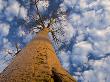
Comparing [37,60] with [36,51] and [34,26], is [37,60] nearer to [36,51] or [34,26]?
[36,51]

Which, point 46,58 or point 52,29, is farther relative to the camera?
point 52,29

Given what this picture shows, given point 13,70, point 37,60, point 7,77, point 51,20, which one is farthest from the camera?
point 51,20

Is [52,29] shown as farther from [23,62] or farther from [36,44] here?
[23,62]

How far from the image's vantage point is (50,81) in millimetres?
2666

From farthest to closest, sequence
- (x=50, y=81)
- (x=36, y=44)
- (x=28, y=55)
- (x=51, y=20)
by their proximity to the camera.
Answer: (x=51, y=20)
(x=36, y=44)
(x=28, y=55)
(x=50, y=81)

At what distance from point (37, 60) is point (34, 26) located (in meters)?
6.62

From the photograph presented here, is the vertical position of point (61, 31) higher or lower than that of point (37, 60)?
higher

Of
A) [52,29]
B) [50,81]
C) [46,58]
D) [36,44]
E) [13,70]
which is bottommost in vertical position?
[50,81]

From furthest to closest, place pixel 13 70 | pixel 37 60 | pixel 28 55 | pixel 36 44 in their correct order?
pixel 36 44
pixel 28 55
pixel 37 60
pixel 13 70

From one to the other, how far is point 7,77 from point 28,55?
76cm

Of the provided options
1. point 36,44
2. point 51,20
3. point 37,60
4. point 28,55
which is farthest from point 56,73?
point 51,20

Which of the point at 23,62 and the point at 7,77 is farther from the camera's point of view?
the point at 23,62

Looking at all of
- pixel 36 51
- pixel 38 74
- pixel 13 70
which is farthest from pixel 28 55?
pixel 38 74

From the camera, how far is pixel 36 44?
439 cm
